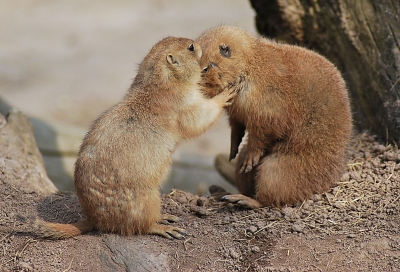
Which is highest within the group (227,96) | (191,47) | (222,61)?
(191,47)

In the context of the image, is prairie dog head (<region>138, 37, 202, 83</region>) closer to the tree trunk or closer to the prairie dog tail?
the prairie dog tail

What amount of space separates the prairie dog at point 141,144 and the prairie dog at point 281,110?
1.39ft

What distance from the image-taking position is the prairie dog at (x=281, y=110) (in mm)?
5746

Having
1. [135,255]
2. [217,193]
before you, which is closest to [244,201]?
[217,193]

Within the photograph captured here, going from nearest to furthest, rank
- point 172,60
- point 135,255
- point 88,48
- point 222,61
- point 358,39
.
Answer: point 135,255 → point 172,60 → point 222,61 → point 358,39 → point 88,48

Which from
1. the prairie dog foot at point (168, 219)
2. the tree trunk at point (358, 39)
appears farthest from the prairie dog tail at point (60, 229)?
the tree trunk at point (358, 39)

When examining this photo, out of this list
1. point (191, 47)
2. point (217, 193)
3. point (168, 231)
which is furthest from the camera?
point (217, 193)

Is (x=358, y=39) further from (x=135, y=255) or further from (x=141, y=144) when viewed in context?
→ (x=135, y=255)

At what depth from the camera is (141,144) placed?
4.99 m

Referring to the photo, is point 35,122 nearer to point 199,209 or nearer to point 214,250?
point 199,209

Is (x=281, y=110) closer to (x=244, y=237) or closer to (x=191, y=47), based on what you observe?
(x=191, y=47)

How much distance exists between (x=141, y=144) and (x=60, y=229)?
1.12 metres

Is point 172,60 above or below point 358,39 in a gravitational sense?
above

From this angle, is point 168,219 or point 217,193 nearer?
point 168,219
